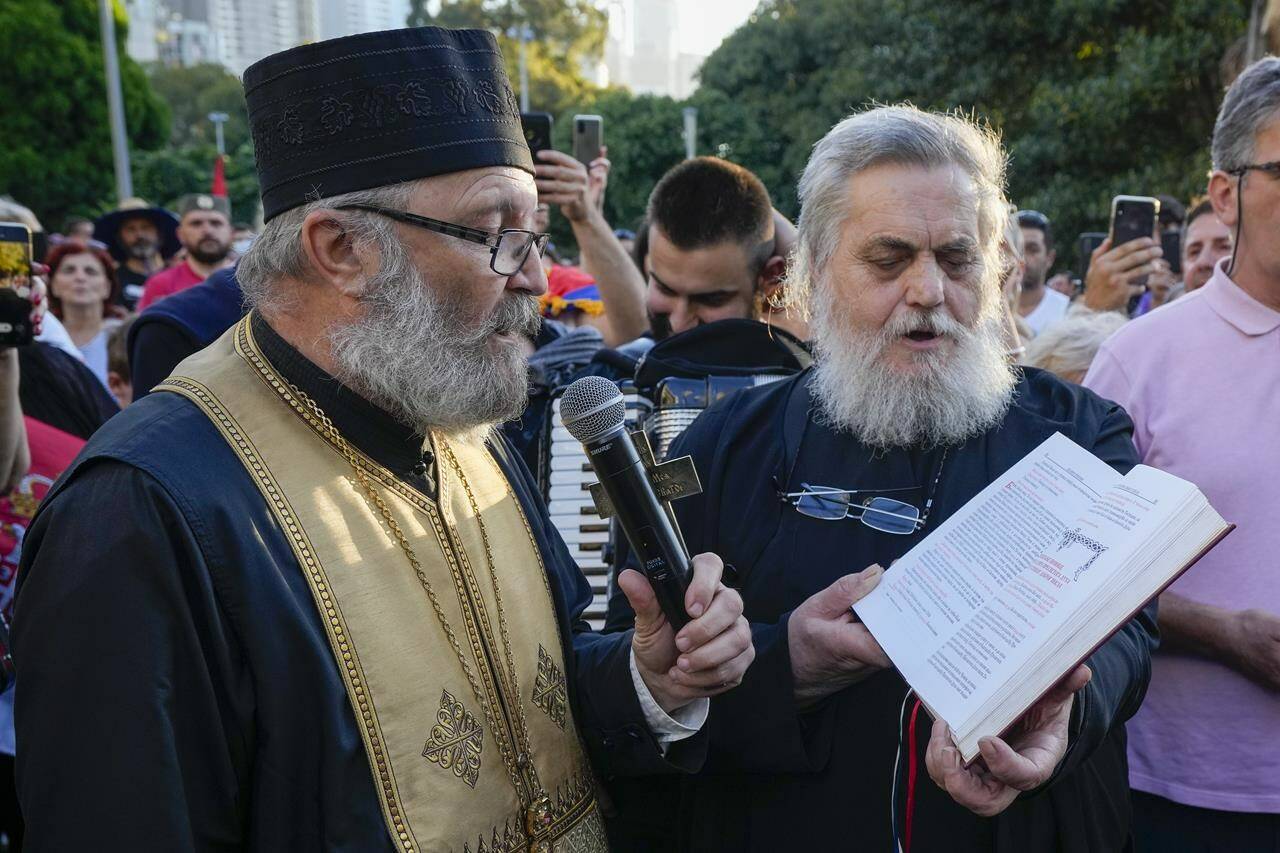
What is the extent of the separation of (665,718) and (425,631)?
1.58 feet

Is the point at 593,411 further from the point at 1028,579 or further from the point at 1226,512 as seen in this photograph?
the point at 1226,512

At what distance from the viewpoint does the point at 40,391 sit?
425cm

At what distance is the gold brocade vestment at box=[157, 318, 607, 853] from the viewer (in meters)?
1.91

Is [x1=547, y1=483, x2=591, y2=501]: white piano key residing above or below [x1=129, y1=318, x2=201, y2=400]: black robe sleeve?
below

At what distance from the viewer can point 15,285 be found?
3328mm

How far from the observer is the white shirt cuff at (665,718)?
217cm

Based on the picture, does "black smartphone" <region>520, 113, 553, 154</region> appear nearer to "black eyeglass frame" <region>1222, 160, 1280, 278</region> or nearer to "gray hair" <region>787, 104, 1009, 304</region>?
"gray hair" <region>787, 104, 1009, 304</region>

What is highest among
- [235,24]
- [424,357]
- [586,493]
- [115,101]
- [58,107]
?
[235,24]

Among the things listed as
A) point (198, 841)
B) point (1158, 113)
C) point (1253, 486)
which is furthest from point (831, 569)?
point (1158, 113)

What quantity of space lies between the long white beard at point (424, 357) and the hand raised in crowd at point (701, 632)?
0.47 meters

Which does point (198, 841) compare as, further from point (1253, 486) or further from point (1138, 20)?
point (1138, 20)

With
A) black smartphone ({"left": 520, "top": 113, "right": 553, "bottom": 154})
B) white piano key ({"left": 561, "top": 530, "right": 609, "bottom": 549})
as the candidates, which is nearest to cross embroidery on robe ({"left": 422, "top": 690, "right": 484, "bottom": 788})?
white piano key ({"left": 561, "top": 530, "right": 609, "bottom": 549})

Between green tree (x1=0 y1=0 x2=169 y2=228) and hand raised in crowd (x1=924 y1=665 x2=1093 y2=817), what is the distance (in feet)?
94.6

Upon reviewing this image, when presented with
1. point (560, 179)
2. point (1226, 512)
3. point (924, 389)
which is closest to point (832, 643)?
point (924, 389)
